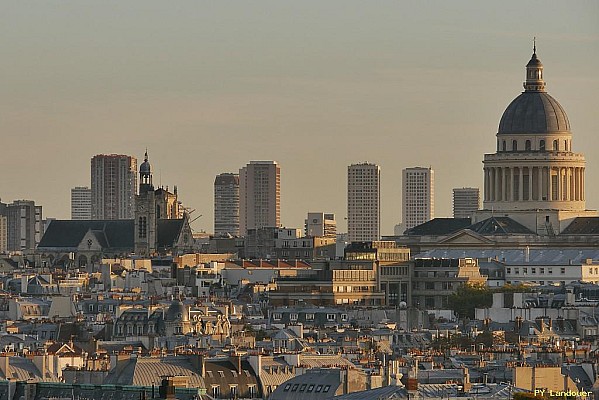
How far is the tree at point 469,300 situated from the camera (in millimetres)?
156625

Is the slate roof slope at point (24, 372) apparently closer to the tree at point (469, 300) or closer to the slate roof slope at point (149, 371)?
the slate roof slope at point (149, 371)

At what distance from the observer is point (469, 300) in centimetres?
16225

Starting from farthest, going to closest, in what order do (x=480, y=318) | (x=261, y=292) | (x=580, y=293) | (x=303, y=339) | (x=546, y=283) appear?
(x=546, y=283)
(x=261, y=292)
(x=580, y=293)
(x=480, y=318)
(x=303, y=339)

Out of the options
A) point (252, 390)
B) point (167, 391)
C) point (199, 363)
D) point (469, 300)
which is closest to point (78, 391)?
point (252, 390)

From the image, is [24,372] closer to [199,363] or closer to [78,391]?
[199,363]

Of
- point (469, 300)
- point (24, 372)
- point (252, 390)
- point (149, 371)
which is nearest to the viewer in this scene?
point (149, 371)

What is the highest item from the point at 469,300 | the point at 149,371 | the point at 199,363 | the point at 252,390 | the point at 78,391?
the point at 469,300

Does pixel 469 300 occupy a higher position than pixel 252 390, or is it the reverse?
pixel 469 300

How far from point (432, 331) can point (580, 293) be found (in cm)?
3686

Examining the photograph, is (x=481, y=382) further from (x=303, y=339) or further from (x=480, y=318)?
(x=480, y=318)

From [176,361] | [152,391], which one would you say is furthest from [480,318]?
[152,391]

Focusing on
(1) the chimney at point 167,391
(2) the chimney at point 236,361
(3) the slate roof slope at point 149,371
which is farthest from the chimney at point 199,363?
(1) the chimney at point 167,391

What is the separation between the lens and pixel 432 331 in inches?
4729

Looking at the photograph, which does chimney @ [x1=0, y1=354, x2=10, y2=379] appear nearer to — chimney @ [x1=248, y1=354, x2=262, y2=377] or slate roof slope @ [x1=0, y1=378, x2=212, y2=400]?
chimney @ [x1=248, y1=354, x2=262, y2=377]
